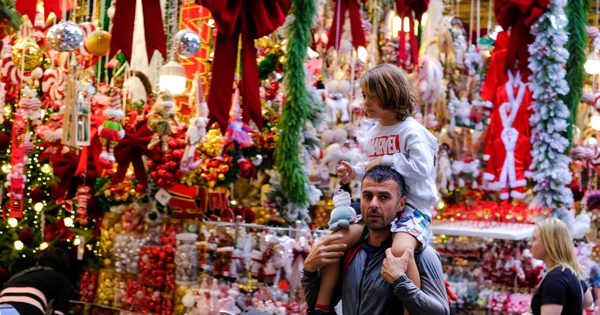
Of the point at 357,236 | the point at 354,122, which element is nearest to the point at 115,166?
the point at 354,122

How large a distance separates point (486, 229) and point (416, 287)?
381 centimetres

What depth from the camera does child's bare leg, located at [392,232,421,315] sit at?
292 centimetres

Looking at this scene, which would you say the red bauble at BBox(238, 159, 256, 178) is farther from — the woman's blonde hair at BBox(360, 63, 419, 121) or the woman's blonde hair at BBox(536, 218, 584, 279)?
the woman's blonde hair at BBox(360, 63, 419, 121)

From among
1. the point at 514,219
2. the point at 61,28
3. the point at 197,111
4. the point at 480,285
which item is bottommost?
the point at 480,285

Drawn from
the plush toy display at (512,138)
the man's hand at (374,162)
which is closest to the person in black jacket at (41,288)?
the man's hand at (374,162)

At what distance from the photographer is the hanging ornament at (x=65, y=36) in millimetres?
4527

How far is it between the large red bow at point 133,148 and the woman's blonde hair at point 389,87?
9.15 ft

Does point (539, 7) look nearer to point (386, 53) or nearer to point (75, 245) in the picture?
point (386, 53)

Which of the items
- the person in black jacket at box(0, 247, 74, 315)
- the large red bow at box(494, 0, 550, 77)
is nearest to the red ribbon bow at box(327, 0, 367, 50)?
the large red bow at box(494, 0, 550, 77)

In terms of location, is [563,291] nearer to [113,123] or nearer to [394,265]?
[394,265]

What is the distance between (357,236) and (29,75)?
3258 millimetres

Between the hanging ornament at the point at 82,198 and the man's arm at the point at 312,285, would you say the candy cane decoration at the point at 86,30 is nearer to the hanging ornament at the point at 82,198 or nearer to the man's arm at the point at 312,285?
the hanging ornament at the point at 82,198

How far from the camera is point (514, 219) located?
6.55 m

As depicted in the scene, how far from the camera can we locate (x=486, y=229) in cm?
655
